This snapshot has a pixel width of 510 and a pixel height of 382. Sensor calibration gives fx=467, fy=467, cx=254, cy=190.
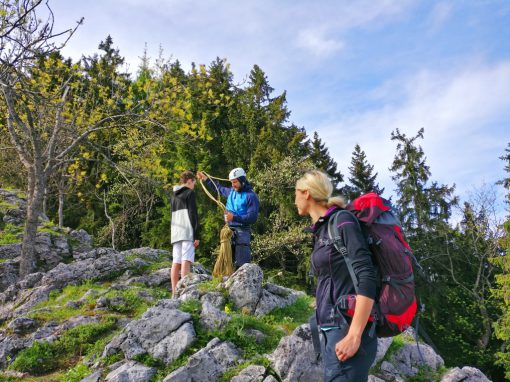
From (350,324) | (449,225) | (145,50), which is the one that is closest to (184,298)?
(350,324)

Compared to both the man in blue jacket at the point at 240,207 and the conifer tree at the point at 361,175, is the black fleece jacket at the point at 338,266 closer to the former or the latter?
the man in blue jacket at the point at 240,207

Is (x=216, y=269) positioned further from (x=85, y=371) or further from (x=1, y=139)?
(x=1, y=139)

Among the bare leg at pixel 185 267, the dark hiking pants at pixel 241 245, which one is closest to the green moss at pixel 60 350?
the bare leg at pixel 185 267

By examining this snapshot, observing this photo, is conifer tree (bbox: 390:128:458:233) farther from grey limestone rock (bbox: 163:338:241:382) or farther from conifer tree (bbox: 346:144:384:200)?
grey limestone rock (bbox: 163:338:241:382)

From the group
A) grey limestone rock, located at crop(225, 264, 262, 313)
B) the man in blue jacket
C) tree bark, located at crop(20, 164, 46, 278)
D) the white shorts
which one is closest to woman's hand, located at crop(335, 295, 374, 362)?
grey limestone rock, located at crop(225, 264, 262, 313)

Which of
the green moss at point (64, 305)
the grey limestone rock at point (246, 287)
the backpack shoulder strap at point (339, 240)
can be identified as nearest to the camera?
the backpack shoulder strap at point (339, 240)

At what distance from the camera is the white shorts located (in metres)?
8.64

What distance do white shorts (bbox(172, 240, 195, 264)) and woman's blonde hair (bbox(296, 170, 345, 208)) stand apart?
17.7ft

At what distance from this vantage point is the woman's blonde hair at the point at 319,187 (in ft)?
11.3

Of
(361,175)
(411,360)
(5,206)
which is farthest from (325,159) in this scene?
(411,360)

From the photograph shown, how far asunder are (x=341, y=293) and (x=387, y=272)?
0.34 meters

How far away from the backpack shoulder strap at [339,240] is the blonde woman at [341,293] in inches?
0.8

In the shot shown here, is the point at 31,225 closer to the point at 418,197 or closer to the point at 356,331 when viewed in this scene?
the point at 356,331

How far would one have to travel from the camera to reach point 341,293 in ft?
10.4
